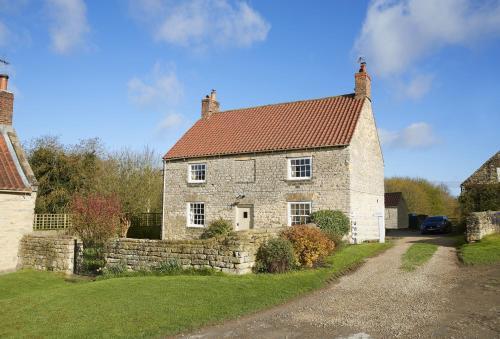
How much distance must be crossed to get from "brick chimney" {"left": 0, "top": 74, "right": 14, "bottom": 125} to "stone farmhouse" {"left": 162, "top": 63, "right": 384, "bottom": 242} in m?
10.1

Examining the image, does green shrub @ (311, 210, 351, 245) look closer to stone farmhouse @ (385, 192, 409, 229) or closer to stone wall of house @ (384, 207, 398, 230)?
stone farmhouse @ (385, 192, 409, 229)

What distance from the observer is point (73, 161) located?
31.5 m

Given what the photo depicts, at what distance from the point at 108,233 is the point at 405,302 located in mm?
14412

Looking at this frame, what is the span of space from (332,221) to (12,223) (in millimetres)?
15572

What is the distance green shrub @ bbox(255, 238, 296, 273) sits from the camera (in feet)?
47.1

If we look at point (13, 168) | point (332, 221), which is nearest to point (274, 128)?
point (332, 221)

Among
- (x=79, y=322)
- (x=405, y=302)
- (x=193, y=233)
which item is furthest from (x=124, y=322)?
(x=193, y=233)

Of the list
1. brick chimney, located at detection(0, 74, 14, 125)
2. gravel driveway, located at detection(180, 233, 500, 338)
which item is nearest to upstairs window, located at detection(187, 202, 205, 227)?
brick chimney, located at detection(0, 74, 14, 125)

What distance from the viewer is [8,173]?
65.5ft

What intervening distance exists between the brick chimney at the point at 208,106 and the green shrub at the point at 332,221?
1377cm

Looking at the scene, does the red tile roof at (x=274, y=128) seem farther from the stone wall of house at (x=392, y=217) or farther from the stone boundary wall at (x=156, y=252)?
the stone wall of house at (x=392, y=217)

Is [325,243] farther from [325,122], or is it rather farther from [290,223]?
[325,122]

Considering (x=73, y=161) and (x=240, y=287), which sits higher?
(x=73, y=161)

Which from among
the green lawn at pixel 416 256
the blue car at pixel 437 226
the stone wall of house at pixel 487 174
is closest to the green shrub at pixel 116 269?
the green lawn at pixel 416 256
